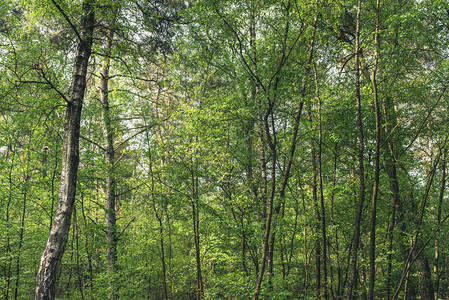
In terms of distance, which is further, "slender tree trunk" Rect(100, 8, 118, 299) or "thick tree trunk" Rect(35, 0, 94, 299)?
"slender tree trunk" Rect(100, 8, 118, 299)

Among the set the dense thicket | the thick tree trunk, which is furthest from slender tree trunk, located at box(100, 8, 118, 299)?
the thick tree trunk

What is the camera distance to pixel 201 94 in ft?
23.6

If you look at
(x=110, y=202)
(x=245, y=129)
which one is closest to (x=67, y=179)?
(x=110, y=202)

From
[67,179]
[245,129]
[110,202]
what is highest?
[245,129]

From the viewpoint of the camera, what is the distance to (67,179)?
3.89 m

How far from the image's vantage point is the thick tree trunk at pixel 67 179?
3508 millimetres

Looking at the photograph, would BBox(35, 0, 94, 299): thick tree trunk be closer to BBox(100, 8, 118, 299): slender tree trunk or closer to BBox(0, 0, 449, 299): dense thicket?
BBox(0, 0, 449, 299): dense thicket

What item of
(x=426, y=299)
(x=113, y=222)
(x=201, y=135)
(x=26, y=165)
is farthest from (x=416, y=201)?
(x=26, y=165)

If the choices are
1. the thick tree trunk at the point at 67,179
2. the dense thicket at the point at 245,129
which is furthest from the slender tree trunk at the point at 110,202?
the thick tree trunk at the point at 67,179

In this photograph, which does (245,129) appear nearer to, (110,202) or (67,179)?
(110,202)

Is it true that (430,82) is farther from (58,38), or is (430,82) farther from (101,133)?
(58,38)

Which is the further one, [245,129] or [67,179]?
[245,129]

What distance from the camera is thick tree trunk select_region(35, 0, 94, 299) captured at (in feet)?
11.5

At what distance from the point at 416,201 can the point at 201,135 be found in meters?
6.26
